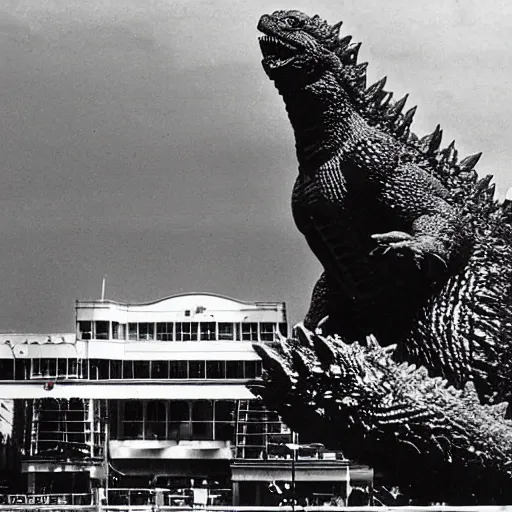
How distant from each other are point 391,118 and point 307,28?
73 centimetres

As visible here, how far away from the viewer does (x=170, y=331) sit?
196 ft

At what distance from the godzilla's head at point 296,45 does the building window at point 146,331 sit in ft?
173

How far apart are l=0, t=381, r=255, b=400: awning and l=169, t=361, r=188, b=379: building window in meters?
0.75

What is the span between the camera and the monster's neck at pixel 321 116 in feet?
26.8

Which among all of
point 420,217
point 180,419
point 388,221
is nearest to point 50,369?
point 180,419

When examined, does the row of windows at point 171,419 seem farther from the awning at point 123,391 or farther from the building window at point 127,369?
the building window at point 127,369

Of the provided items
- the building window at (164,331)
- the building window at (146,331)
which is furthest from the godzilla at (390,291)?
the building window at (146,331)

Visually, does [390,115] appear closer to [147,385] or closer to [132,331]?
[147,385]

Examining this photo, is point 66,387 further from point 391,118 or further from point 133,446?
point 391,118

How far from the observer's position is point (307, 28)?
8.19 meters

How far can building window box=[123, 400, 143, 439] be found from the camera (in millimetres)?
58594

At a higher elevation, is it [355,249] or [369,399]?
[355,249]

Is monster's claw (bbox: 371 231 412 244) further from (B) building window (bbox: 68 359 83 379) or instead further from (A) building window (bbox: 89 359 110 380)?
(A) building window (bbox: 89 359 110 380)

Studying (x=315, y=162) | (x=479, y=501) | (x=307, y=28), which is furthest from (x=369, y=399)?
(x=307, y=28)
